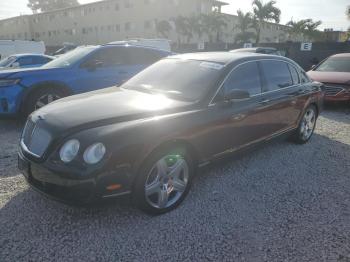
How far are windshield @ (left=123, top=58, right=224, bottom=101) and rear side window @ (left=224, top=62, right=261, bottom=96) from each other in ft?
0.62

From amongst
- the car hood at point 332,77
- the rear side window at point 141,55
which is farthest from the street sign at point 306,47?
the rear side window at point 141,55

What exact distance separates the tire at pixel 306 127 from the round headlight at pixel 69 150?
4057 mm

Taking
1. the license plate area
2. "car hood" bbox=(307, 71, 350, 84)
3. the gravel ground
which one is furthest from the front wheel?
the license plate area

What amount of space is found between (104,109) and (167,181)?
98 cm

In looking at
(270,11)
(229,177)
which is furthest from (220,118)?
(270,11)

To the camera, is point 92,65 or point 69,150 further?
point 92,65

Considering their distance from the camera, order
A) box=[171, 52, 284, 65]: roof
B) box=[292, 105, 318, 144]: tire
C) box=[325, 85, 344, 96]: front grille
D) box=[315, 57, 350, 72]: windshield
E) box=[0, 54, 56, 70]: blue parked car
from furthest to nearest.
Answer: box=[0, 54, 56, 70]: blue parked car, box=[315, 57, 350, 72]: windshield, box=[325, 85, 344, 96]: front grille, box=[292, 105, 318, 144]: tire, box=[171, 52, 284, 65]: roof

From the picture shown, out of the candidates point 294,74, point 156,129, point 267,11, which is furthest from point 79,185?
point 267,11

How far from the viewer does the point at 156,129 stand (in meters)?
3.12

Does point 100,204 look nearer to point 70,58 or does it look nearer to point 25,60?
point 70,58

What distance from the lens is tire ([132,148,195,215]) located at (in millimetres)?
3061

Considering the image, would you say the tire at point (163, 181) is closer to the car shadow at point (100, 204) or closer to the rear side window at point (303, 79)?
the car shadow at point (100, 204)

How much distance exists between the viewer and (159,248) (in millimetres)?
2838

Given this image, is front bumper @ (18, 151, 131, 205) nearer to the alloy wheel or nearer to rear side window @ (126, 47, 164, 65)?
the alloy wheel
